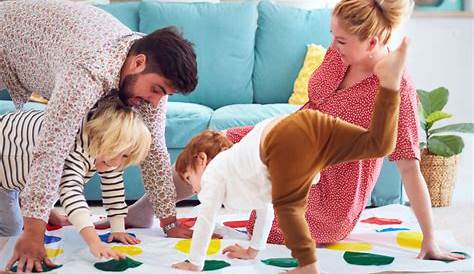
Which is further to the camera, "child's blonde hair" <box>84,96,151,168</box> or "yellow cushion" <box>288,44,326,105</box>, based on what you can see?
"yellow cushion" <box>288,44,326,105</box>

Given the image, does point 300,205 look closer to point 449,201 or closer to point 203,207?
point 203,207

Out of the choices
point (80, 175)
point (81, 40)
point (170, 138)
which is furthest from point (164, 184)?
point (170, 138)

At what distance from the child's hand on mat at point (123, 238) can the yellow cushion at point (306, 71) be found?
1.45 meters

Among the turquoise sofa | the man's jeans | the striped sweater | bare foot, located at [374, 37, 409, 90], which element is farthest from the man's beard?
the turquoise sofa

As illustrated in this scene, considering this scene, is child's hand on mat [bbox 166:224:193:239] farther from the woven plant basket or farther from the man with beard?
the woven plant basket

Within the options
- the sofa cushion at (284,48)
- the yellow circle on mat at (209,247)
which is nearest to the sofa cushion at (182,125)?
the sofa cushion at (284,48)

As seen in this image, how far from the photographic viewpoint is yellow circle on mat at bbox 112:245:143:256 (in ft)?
8.24

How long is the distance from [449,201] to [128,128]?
180cm

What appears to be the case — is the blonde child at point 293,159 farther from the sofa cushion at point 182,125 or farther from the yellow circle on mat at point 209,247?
the sofa cushion at point 182,125

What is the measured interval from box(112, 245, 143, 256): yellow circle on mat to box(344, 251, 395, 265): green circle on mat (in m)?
0.64

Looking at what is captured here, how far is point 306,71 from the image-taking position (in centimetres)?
394

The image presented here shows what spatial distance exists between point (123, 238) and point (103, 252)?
255 mm

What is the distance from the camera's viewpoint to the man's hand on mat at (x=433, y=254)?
2484mm

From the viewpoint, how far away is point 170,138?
3447mm
